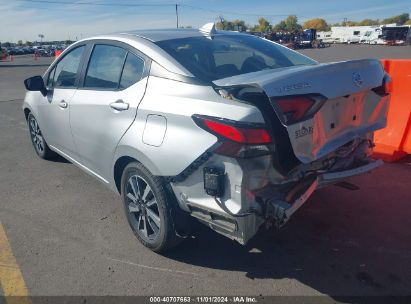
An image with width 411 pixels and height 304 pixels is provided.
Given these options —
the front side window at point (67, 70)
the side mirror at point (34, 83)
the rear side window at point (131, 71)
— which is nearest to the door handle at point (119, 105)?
the rear side window at point (131, 71)

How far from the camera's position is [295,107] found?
238 cm

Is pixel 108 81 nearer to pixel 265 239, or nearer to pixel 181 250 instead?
pixel 181 250

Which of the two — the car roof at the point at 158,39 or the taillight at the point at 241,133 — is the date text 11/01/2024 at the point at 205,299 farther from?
the car roof at the point at 158,39

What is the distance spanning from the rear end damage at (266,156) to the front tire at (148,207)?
0.57ft

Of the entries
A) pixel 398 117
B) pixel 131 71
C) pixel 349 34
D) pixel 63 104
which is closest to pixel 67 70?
pixel 63 104

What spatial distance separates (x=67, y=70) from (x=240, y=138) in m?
2.84

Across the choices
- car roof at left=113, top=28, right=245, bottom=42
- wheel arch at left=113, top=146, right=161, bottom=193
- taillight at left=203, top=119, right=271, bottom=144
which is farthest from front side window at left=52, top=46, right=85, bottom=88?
taillight at left=203, top=119, right=271, bottom=144

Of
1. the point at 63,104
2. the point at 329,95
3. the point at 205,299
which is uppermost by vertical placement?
the point at 329,95

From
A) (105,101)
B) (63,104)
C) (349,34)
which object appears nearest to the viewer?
(105,101)

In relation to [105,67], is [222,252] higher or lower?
lower

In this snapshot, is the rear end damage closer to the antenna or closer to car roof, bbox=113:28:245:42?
car roof, bbox=113:28:245:42

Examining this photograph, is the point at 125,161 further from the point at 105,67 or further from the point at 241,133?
the point at 241,133

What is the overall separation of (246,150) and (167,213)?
2.94 feet

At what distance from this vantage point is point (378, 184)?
435cm
